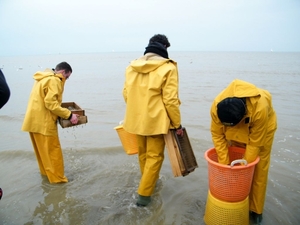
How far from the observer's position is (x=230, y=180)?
2.63 metres

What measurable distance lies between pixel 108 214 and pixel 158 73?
202 cm

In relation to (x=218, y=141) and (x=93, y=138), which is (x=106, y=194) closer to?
(x=218, y=141)

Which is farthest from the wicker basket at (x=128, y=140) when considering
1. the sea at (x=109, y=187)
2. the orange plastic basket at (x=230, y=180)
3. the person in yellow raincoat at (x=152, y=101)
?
the orange plastic basket at (x=230, y=180)

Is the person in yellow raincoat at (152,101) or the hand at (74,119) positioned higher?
the person in yellow raincoat at (152,101)

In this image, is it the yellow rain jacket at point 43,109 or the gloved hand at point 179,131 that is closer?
the gloved hand at point 179,131

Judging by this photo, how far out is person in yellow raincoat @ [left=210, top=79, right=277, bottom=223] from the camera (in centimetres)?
254

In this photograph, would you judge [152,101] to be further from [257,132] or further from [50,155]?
[50,155]

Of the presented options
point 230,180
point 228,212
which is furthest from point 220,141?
point 228,212

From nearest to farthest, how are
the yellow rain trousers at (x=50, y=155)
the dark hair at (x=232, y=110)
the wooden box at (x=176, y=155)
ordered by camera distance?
the dark hair at (x=232, y=110)
the wooden box at (x=176, y=155)
the yellow rain trousers at (x=50, y=155)

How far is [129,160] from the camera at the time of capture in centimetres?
535

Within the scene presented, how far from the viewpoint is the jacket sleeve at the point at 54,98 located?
3.82 meters

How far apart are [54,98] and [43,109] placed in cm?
29

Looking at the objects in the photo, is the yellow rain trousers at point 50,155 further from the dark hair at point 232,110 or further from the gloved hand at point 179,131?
the dark hair at point 232,110

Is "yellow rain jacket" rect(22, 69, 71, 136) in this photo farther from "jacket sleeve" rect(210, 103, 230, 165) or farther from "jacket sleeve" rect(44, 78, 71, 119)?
"jacket sleeve" rect(210, 103, 230, 165)
